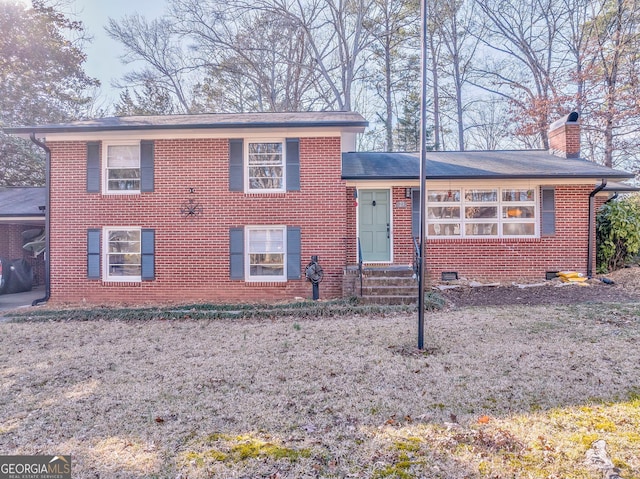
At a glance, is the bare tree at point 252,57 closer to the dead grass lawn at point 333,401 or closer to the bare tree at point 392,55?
the bare tree at point 392,55

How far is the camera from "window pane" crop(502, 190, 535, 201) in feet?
32.3

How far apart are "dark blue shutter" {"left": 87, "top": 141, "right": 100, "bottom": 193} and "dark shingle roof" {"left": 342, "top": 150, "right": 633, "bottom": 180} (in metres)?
6.28

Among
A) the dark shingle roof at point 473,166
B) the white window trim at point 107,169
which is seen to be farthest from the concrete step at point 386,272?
the white window trim at point 107,169

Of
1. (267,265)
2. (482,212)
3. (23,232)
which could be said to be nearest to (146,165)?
(267,265)

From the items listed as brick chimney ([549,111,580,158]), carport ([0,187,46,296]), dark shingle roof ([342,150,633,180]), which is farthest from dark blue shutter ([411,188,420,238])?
carport ([0,187,46,296])

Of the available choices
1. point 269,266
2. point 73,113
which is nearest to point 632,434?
point 269,266

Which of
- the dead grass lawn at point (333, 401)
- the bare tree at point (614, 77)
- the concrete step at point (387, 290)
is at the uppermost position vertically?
the bare tree at point (614, 77)

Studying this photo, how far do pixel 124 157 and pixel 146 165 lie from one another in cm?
73

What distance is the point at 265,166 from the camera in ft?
28.8

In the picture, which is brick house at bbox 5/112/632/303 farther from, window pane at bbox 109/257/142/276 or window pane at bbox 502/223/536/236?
→ window pane at bbox 502/223/536/236

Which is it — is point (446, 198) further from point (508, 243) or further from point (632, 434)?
point (632, 434)

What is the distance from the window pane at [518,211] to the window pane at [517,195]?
23cm

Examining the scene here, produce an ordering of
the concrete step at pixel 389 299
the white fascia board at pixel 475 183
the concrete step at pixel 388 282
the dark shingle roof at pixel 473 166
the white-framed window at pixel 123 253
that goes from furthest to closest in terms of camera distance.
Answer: the white fascia board at pixel 475 183
the dark shingle roof at pixel 473 166
the white-framed window at pixel 123 253
the concrete step at pixel 388 282
the concrete step at pixel 389 299

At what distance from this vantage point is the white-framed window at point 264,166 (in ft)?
28.7
